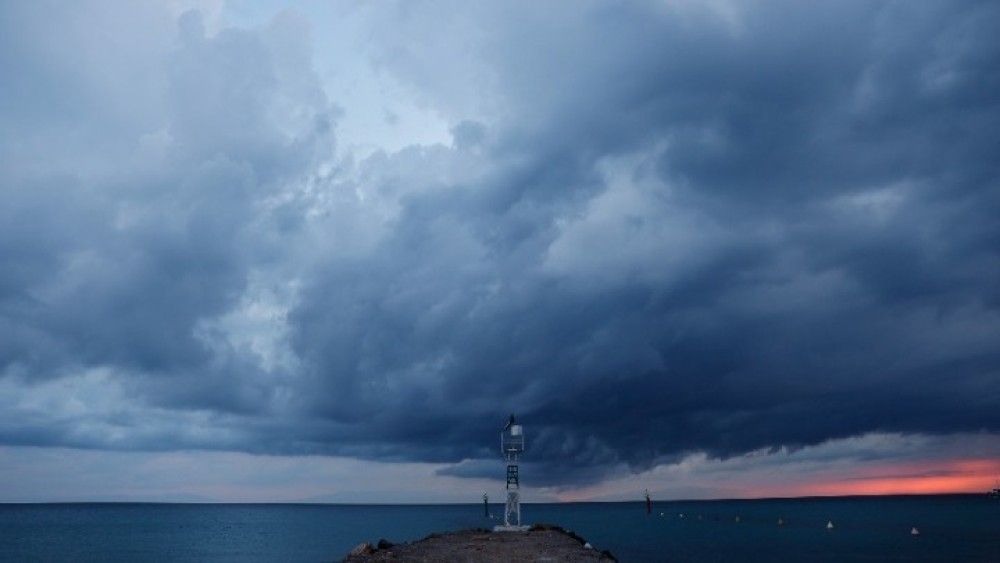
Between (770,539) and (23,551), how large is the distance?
104m

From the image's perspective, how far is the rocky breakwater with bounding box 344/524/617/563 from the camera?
51.1 metres

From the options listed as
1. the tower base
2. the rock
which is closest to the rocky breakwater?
the rock

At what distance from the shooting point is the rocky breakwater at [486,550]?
5112 centimetres

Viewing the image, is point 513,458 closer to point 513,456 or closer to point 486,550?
point 513,456

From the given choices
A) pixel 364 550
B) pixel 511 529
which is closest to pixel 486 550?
pixel 364 550

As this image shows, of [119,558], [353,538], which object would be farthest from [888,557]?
[119,558]

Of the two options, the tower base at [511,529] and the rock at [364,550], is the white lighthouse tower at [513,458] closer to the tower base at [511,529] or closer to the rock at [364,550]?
the tower base at [511,529]

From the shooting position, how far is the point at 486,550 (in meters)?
56.5

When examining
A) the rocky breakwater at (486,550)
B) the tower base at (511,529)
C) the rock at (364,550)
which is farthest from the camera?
the tower base at (511,529)

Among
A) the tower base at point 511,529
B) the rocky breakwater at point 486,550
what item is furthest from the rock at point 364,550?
the tower base at point 511,529

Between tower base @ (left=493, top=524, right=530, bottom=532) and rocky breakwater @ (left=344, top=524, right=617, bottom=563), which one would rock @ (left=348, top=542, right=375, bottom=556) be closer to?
rocky breakwater @ (left=344, top=524, right=617, bottom=563)

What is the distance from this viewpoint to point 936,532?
411 feet

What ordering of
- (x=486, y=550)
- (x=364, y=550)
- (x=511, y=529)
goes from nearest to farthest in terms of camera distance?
(x=486, y=550) < (x=364, y=550) < (x=511, y=529)

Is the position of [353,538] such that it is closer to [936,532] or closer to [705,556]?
[705,556]
